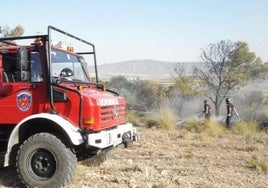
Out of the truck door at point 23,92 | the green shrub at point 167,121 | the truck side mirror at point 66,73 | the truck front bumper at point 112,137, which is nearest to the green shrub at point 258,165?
the truck front bumper at point 112,137

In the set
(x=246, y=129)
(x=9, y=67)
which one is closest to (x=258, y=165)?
(x=9, y=67)

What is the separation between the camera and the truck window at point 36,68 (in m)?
7.39

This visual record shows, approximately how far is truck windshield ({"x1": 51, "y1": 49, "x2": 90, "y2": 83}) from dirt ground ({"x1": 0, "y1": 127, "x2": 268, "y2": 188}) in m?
1.74

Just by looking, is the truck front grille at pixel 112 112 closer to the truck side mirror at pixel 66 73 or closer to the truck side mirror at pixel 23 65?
the truck side mirror at pixel 66 73

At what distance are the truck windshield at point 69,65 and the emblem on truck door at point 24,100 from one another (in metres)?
0.54

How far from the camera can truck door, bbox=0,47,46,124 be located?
24.1ft

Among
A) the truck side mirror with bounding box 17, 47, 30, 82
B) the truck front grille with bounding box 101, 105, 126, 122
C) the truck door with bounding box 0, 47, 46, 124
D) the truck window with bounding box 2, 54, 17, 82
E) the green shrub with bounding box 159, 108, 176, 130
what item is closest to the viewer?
the truck side mirror with bounding box 17, 47, 30, 82

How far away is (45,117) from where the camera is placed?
705 cm

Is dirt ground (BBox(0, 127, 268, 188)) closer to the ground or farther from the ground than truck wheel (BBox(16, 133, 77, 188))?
closer to the ground

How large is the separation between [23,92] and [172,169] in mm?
3260

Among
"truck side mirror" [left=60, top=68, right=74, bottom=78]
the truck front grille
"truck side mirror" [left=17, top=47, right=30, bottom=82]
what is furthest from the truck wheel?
"truck side mirror" [left=60, top=68, right=74, bottom=78]

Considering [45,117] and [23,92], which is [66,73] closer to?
[23,92]

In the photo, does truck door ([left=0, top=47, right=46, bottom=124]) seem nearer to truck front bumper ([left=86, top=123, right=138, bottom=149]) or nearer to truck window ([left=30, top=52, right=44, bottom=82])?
truck window ([left=30, top=52, right=44, bottom=82])

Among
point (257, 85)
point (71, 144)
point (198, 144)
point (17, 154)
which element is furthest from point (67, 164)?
point (257, 85)
